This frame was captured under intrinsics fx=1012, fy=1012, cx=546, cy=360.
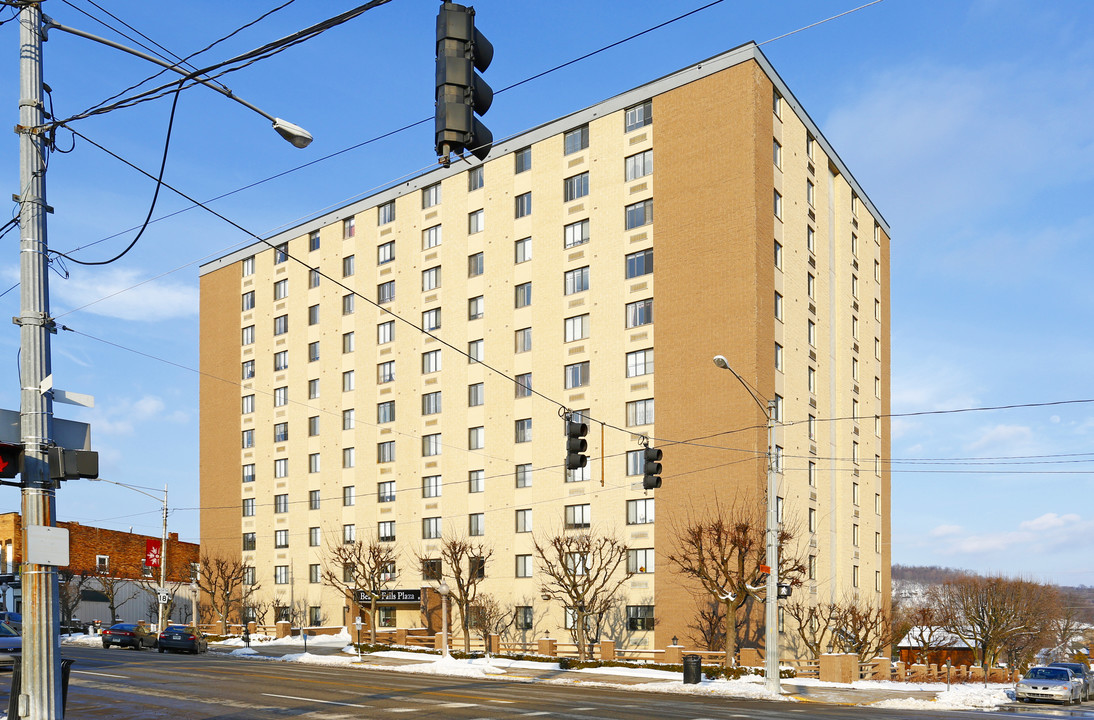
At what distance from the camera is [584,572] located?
4922 centimetres

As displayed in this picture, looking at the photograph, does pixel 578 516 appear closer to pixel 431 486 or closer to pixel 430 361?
pixel 431 486

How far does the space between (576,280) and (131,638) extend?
102 feet

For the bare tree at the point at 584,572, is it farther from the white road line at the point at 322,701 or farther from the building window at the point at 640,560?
the white road line at the point at 322,701

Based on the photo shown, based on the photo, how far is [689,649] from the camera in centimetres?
4797

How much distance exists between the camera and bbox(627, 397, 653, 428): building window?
173ft

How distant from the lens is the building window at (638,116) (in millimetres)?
55031

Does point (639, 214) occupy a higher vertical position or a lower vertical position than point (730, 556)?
higher

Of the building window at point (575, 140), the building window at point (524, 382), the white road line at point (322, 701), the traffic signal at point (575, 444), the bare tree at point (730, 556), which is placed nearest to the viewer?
the white road line at point (322, 701)

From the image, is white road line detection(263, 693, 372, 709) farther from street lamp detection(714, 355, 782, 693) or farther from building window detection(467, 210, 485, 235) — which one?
building window detection(467, 210, 485, 235)

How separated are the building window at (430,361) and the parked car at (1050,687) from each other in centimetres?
3794

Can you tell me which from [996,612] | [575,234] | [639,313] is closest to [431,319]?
[575,234]

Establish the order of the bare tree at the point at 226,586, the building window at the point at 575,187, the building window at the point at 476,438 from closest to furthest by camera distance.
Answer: the building window at the point at 575,187
the building window at the point at 476,438
the bare tree at the point at 226,586

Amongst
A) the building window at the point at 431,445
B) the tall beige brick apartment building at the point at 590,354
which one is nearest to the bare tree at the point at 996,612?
the tall beige brick apartment building at the point at 590,354

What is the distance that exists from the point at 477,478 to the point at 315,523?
635 inches
